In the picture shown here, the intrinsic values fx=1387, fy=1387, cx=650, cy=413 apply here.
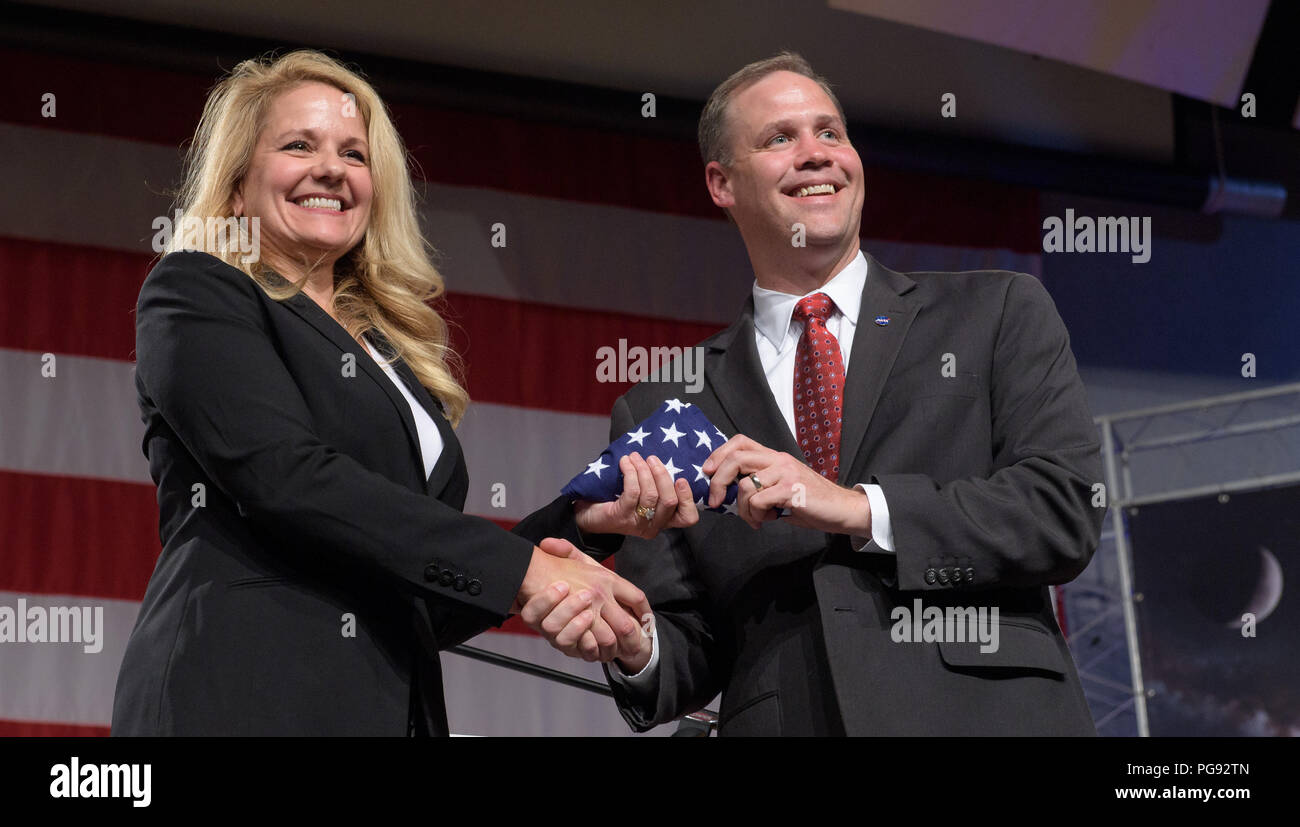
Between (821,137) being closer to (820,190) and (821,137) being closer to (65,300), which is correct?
(820,190)

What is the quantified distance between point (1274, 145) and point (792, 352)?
15.6 ft

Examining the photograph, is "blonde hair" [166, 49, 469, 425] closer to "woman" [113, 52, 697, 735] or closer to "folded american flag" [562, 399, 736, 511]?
"woman" [113, 52, 697, 735]

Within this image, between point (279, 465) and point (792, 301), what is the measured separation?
3.01ft

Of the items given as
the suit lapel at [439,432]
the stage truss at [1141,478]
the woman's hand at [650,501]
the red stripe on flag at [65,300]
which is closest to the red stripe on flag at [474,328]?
the red stripe on flag at [65,300]

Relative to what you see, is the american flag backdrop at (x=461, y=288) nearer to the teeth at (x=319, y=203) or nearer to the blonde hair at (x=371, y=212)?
the blonde hair at (x=371, y=212)

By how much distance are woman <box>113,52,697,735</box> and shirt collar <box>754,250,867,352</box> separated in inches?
15.2

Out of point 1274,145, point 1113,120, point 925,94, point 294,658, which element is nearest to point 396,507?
point 294,658

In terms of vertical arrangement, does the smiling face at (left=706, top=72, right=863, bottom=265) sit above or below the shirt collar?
above

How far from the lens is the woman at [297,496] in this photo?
5.35ft

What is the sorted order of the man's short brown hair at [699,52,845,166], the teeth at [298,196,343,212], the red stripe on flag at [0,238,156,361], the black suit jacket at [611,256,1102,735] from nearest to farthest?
the black suit jacket at [611,256,1102,735] → the teeth at [298,196,343,212] → the man's short brown hair at [699,52,845,166] → the red stripe on flag at [0,238,156,361]

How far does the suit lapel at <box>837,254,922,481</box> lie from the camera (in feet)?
6.43

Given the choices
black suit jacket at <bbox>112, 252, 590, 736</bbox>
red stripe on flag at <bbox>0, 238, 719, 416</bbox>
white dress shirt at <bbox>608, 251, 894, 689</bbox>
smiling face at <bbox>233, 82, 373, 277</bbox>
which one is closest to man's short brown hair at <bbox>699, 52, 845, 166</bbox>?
white dress shirt at <bbox>608, 251, 894, 689</bbox>

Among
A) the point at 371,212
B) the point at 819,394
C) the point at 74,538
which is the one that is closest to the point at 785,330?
the point at 819,394
